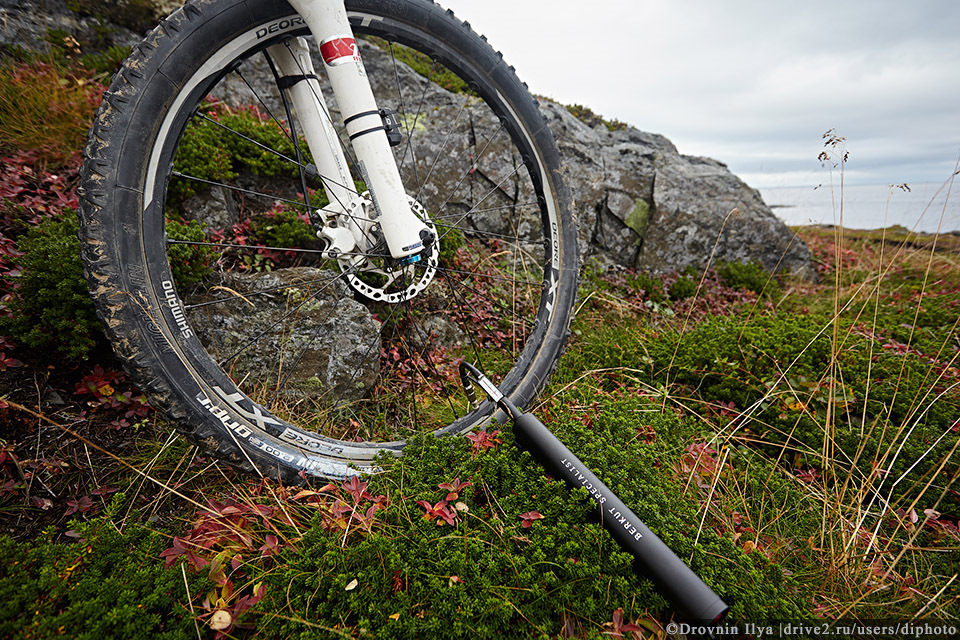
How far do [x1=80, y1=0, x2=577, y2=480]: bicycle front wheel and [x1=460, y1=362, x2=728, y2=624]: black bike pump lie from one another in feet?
1.97

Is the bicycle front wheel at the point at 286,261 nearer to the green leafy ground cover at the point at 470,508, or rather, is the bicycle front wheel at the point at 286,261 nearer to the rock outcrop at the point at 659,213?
the green leafy ground cover at the point at 470,508

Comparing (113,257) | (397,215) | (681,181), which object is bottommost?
(113,257)

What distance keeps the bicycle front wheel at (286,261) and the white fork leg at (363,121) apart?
0.44 ft

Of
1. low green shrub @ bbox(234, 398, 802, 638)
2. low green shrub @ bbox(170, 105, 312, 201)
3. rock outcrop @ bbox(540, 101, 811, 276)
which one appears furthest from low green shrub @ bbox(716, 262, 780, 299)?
low green shrub @ bbox(170, 105, 312, 201)

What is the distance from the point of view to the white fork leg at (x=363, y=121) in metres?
1.64

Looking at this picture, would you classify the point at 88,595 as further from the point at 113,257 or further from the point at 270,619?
the point at 113,257

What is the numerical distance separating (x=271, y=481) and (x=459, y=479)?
2.55 ft

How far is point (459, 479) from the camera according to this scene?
4.87ft

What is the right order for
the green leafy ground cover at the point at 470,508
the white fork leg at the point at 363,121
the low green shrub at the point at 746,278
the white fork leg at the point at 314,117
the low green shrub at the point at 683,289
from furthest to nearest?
1. the low green shrub at the point at 746,278
2. the low green shrub at the point at 683,289
3. the white fork leg at the point at 314,117
4. the white fork leg at the point at 363,121
5. the green leafy ground cover at the point at 470,508

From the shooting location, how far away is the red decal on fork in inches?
65.1

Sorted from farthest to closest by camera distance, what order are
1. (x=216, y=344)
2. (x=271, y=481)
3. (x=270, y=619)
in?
(x=216, y=344) → (x=271, y=481) → (x=270, y=619)

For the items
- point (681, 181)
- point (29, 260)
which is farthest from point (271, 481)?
point (681, 181)

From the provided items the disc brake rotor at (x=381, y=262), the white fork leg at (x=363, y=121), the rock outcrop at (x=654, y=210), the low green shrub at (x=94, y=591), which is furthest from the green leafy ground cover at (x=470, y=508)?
the rock outcrop at (x=654, y=210)

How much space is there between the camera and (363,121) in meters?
1.77
